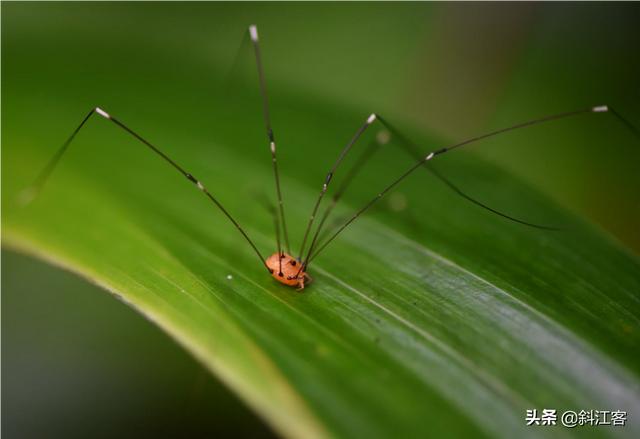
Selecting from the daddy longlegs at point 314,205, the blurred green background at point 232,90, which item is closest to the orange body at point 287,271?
the daddy longlegs at point 314,205

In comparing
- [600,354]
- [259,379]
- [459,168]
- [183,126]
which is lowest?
[259,379]

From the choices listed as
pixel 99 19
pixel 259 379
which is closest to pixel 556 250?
pixel 259 379

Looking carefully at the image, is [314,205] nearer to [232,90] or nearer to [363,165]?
[363,165]

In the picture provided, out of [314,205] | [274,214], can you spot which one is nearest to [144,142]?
[274,214]

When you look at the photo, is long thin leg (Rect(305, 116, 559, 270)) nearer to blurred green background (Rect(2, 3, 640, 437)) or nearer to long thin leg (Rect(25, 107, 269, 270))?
blurred green background (Rect(2, 3, 640, 437))

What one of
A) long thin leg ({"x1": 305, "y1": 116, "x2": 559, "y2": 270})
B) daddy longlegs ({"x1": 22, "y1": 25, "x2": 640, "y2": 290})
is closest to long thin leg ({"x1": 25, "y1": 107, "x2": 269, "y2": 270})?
daddy longlegs ({"x1": 22, "y1": 25, "x2": 640, "y2": 290})

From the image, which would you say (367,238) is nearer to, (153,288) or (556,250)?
(556,250)
